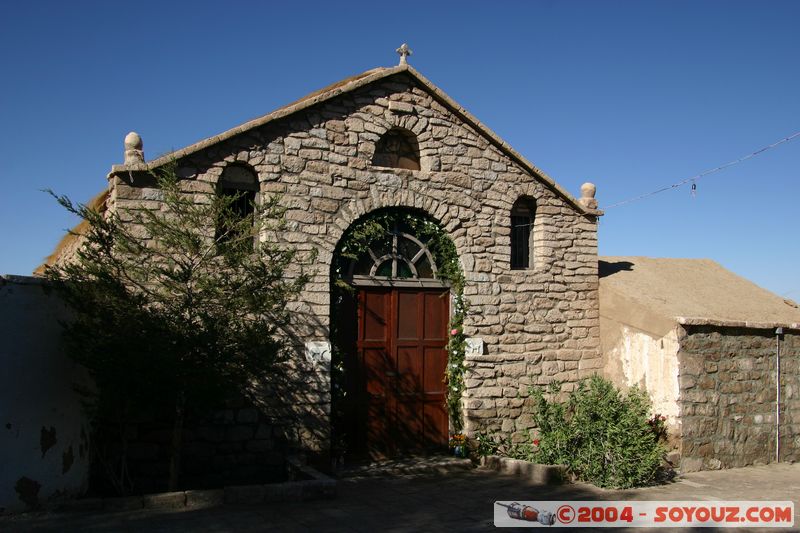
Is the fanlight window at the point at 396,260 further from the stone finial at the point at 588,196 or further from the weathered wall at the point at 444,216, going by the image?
the stone finial at the point at 588,196

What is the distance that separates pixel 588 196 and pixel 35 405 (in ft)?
27.1

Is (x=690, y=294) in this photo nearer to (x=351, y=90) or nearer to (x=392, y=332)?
(x=392, y=332)

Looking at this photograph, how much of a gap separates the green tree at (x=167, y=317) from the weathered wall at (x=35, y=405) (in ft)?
0.69

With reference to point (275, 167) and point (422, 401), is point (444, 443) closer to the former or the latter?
point (422, 401)

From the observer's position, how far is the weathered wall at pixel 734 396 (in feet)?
32.1

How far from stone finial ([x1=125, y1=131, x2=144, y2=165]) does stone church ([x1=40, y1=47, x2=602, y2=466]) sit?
0.48 metres

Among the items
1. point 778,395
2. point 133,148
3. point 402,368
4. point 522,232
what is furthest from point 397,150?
point 778,395

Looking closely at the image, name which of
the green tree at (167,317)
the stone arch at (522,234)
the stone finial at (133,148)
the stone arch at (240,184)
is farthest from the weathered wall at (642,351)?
the stone finial at (133,148)

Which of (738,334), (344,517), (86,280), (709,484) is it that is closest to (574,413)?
(709,484)

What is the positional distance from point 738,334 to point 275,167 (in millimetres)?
7022

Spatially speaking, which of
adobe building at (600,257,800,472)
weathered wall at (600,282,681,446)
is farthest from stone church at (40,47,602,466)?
adobe building at (600,257,800,472)

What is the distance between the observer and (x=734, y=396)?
10.2m

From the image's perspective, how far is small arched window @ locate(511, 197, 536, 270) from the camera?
10984 mm

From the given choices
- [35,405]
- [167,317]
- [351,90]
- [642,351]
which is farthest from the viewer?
[642,351]
